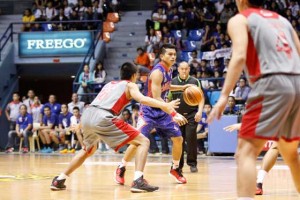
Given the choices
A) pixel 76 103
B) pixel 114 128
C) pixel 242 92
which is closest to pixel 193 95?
pixel 114 128

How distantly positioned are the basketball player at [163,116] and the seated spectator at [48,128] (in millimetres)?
11513

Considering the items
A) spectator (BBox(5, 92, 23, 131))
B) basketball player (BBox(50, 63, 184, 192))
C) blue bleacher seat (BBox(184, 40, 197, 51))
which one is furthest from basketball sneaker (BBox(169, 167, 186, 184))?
spectator (BBox(5, 92, 23, 131))

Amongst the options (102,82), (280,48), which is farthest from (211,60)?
(280,48)

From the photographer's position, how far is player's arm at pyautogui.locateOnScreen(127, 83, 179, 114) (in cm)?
770

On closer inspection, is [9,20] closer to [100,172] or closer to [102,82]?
[102,82]

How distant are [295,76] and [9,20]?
78.2 feet

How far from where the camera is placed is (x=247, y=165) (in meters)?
5.18

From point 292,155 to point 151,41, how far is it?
58.2 feet

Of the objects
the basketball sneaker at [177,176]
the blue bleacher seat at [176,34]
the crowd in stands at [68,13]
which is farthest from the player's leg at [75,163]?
the crowd in stands at [68,13]

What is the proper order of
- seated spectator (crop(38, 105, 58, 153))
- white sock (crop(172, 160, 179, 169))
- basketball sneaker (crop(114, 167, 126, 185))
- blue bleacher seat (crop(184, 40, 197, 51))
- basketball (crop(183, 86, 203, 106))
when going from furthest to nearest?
blue bleacher seat (crop(184, 40, 197, 51))
seated spectator (crop(38, 105, 58, 153))
white sock (crop(172, 160, 179, 169))
basketball (crop(183, 86, 203, 106))
basketball sneaker (crop(114, 167, 126, 185))

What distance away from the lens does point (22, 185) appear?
30.4ft

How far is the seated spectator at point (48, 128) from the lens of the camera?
21.2 meters

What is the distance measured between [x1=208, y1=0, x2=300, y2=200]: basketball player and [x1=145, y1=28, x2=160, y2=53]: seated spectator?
56.2ft

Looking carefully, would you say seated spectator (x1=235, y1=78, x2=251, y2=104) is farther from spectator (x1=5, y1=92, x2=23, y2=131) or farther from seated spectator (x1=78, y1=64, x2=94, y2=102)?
spectator (x1=5, y1=92, x2=23, y2=131)
